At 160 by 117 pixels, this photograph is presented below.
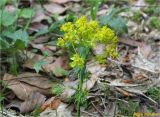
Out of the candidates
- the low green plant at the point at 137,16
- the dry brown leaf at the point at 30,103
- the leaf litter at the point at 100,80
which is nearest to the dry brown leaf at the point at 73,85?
the leaf litter at the point at 100,80

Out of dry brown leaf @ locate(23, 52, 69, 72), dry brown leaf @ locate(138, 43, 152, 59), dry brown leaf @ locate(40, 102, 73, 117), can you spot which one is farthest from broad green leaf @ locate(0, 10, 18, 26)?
dry brown leaf @ locate(138, 43, 152, 59)

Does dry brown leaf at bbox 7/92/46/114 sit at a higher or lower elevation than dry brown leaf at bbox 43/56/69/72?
lower

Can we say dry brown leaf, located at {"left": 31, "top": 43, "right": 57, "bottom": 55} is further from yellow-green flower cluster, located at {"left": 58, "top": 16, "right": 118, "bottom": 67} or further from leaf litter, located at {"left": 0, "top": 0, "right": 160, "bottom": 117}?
yellow-green flower cluster, located at {"left": 58, "top": 16, "right": 118, "bottom": 67}

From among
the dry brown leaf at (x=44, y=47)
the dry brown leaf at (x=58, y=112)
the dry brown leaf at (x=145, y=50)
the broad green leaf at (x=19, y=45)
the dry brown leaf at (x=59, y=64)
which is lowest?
the dry brown leaf at (x=58, y=112)

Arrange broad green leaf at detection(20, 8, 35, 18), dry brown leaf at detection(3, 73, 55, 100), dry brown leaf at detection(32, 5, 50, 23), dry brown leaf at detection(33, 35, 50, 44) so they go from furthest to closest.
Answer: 1. dry brown leaf at detection(32, 5, 50, 23)
2. broad green leaf at detection(20, 8, 35, 18)
3. dry brown leaf at detection(33, 35, 50, 44)
4. dry brown leaf at detection(3, 73, 55, 100)

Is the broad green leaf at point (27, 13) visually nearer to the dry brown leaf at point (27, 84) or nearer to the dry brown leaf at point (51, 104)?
the dry brown leaf at point (27, 84)

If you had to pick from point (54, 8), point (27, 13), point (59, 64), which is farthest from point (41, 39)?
point (54, 8)

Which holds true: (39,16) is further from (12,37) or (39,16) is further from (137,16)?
(137,16)
